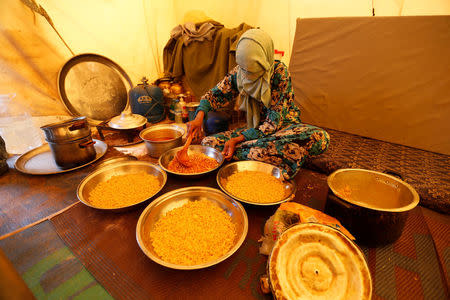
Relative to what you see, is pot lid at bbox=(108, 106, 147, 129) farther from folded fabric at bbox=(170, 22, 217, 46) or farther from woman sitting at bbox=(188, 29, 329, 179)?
folded fabric at bbox=(170, 22, 217, 46)

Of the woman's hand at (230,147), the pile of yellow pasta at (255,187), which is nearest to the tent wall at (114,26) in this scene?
the woman's hand at (230,147)

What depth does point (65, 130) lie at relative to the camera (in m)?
1.71

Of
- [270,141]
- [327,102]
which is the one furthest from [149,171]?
[327,102]

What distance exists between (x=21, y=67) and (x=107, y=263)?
270 cm

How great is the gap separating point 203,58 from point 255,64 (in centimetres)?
191

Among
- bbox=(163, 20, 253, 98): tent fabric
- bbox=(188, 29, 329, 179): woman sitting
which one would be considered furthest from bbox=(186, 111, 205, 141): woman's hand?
bbox=(163, 20, 253, 98): tent fabric

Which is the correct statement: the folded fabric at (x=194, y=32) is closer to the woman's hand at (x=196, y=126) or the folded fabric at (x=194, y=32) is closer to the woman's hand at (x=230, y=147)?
the woman's hand at (x=196, y=126)

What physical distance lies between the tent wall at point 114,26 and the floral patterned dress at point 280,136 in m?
1.56

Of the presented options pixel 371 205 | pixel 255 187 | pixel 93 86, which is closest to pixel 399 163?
pixel 371 205

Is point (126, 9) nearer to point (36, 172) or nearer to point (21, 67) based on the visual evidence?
point (21, 67)

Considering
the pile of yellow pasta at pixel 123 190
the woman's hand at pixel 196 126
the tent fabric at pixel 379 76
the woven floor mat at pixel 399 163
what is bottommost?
the pile of yellow pasta at pixel 123 190

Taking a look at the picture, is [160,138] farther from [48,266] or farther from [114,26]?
[114,26]

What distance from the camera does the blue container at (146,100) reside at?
3088mm

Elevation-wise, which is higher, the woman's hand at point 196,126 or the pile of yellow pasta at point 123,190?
the woman's hand at point 196,126
